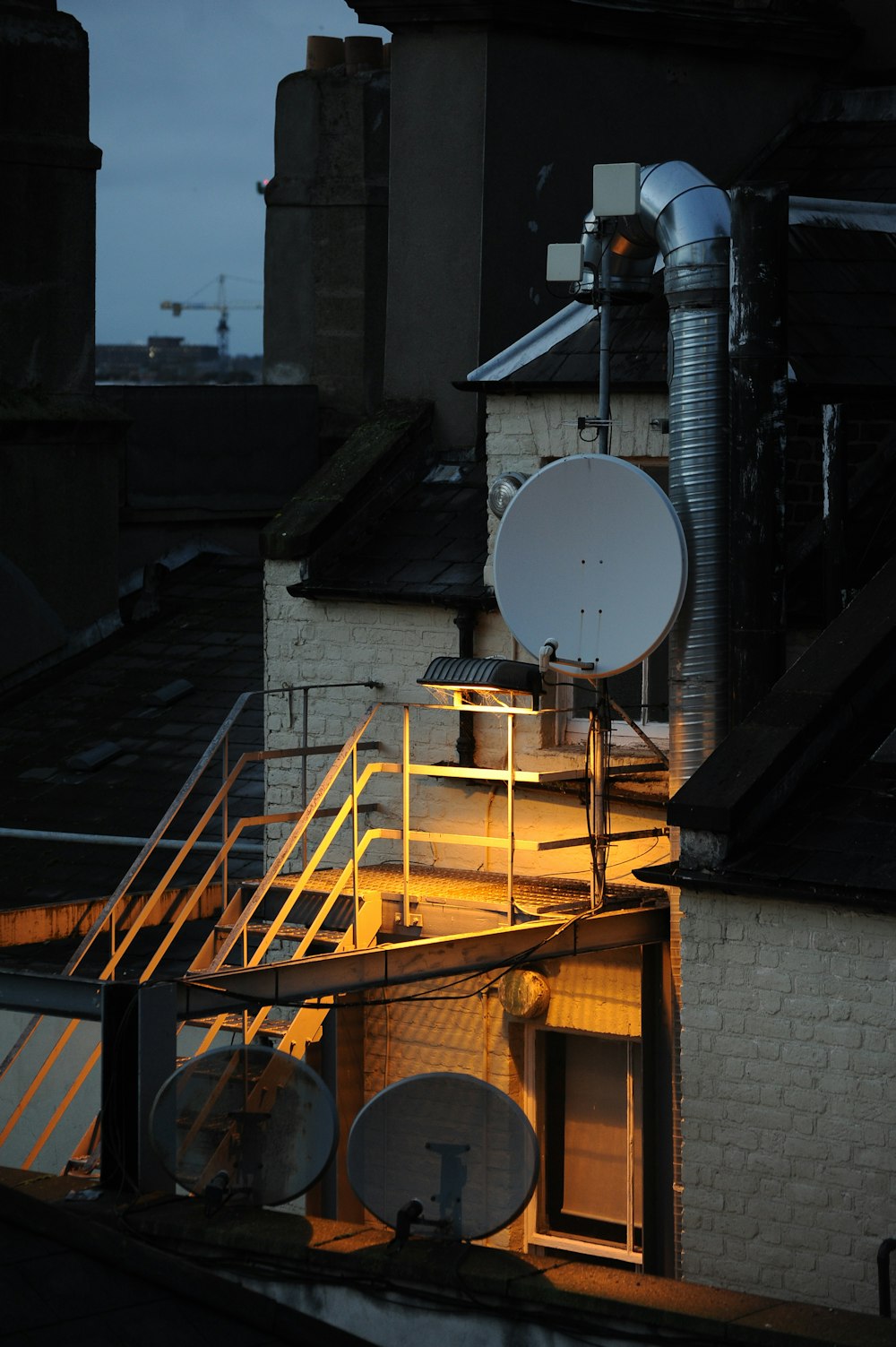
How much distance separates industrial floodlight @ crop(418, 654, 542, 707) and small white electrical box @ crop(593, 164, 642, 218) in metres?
2.74

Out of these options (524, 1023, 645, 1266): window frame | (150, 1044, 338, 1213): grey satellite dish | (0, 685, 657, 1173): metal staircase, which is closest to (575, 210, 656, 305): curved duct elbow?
(0, 685, 657, 1173): metal staircase

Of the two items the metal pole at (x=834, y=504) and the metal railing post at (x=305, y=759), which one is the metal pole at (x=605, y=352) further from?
the metal railing post at (x=305, y=759)

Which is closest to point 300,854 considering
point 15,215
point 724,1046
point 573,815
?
point 573,815

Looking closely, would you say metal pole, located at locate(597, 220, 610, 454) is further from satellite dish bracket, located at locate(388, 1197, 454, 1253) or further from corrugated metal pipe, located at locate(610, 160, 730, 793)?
satellite dish bracket, located at locate(388, 1197, 454, 1253)

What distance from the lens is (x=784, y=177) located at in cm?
1623

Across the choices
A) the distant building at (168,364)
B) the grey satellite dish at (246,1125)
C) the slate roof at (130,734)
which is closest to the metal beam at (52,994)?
the grey satellite dish at (246,1125)

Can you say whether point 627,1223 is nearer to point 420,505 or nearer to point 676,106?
point 420,505

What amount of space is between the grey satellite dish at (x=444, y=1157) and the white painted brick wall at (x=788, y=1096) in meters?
1.34

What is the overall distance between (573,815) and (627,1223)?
273cm

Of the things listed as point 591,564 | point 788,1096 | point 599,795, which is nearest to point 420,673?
point 599,795

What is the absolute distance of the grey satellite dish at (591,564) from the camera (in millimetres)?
11289

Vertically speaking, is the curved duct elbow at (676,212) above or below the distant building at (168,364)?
below

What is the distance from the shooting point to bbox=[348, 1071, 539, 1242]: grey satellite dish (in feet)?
29.5

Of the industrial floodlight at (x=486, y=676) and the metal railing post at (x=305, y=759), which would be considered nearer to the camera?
the industrial floodlight at (x=486, y=676)
